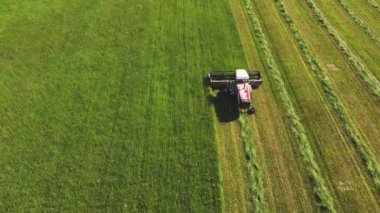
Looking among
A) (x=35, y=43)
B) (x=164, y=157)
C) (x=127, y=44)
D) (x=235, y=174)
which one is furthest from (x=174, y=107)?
(x=35, y=43)

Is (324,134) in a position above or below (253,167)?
below

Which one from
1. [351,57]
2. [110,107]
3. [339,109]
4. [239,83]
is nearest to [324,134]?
[339,109]

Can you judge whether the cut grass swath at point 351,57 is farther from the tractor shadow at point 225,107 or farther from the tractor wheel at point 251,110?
the tractor shadow at point 225,107

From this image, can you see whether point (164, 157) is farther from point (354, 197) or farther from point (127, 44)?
point (127, 44)

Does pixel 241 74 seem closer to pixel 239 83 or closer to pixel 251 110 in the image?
pixel 239 83

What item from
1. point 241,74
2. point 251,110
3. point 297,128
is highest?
point 241,74

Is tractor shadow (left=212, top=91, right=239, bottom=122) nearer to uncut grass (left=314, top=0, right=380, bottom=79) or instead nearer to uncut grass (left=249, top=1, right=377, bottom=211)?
uncut grass (left=249, top=1, right=377, bottom=211)

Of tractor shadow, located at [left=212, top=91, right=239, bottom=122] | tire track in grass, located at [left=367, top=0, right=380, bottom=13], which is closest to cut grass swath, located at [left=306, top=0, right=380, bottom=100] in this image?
tire track in grass, located at [left=367, top=0, right=380, bottom=13]
